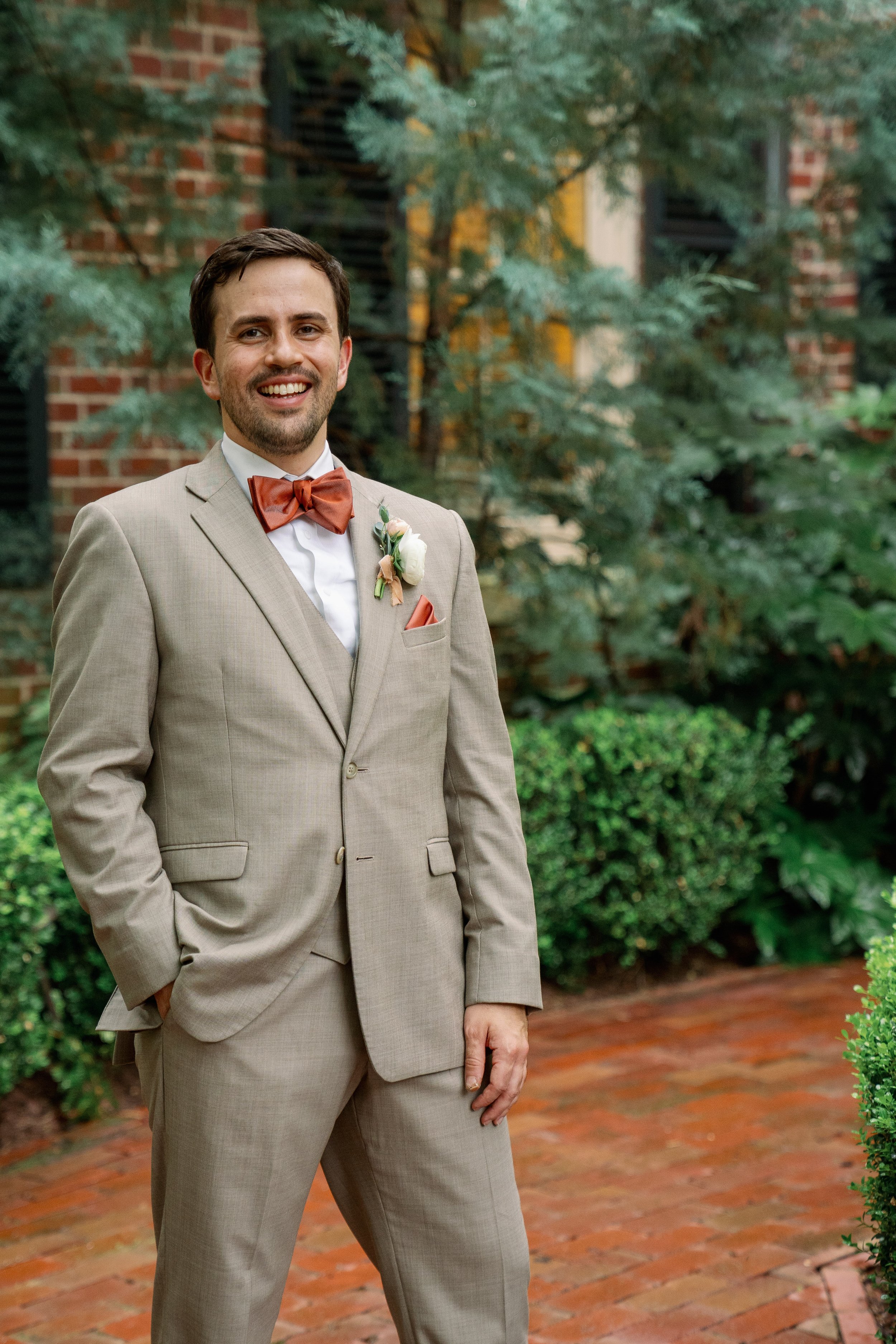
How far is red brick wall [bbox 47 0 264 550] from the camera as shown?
18.2 ft

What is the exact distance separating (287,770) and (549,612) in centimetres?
333

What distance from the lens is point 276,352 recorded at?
2227 millimetres

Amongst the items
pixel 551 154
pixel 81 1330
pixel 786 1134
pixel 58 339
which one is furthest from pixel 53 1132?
pixel 551 154

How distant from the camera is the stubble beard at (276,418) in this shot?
7.41 ft

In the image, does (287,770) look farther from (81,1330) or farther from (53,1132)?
(53,1132)

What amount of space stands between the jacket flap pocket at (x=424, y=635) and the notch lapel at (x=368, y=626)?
3 cm

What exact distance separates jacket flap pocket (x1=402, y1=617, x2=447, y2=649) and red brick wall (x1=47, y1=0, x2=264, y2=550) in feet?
11.3

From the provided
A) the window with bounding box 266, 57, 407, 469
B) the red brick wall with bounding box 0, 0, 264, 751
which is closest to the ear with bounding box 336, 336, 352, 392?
the window with bounding box 266, 57, 407, 469

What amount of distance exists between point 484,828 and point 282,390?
A: 2.56ft

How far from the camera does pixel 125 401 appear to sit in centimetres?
470

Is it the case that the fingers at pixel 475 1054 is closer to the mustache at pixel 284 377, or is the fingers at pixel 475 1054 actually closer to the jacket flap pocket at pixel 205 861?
the jacket flap pocket at pixel 205 861

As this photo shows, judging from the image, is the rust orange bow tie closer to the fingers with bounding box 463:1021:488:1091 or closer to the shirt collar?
the shirt collar

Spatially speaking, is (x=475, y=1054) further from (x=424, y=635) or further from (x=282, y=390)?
(x=282, y=390)

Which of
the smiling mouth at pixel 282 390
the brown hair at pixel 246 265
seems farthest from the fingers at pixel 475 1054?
the brown hair at pixel 246 265
